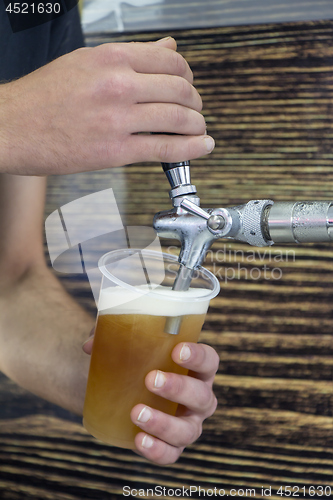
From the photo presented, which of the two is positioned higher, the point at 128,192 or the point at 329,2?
the point at 329,2

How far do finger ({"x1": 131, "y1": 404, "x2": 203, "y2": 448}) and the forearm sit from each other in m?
0.18

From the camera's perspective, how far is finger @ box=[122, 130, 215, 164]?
12.5 inches

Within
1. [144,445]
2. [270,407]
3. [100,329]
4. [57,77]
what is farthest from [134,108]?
[270,407]

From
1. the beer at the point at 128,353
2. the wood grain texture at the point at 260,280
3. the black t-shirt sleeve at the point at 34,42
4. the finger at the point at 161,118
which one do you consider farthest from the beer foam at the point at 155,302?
the black t-shirt sleeve at the point at 34,42

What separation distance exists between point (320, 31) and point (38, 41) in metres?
0.34

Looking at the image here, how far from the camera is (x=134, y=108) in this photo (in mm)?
310

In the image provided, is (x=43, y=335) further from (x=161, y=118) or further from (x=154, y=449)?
(x=161, y=118)

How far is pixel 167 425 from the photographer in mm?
387

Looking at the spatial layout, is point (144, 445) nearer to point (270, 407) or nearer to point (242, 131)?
point (270, 407)

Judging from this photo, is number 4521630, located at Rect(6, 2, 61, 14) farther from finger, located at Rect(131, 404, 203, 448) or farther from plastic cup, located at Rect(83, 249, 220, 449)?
finger, located at Rect(131, 404, 203, 448)

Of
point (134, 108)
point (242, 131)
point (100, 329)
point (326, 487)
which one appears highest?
point (242, 131)

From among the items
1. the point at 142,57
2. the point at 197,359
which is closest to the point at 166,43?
the point at 142,57

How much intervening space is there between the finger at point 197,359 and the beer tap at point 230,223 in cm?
2

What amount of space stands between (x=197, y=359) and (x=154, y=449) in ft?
0.30
